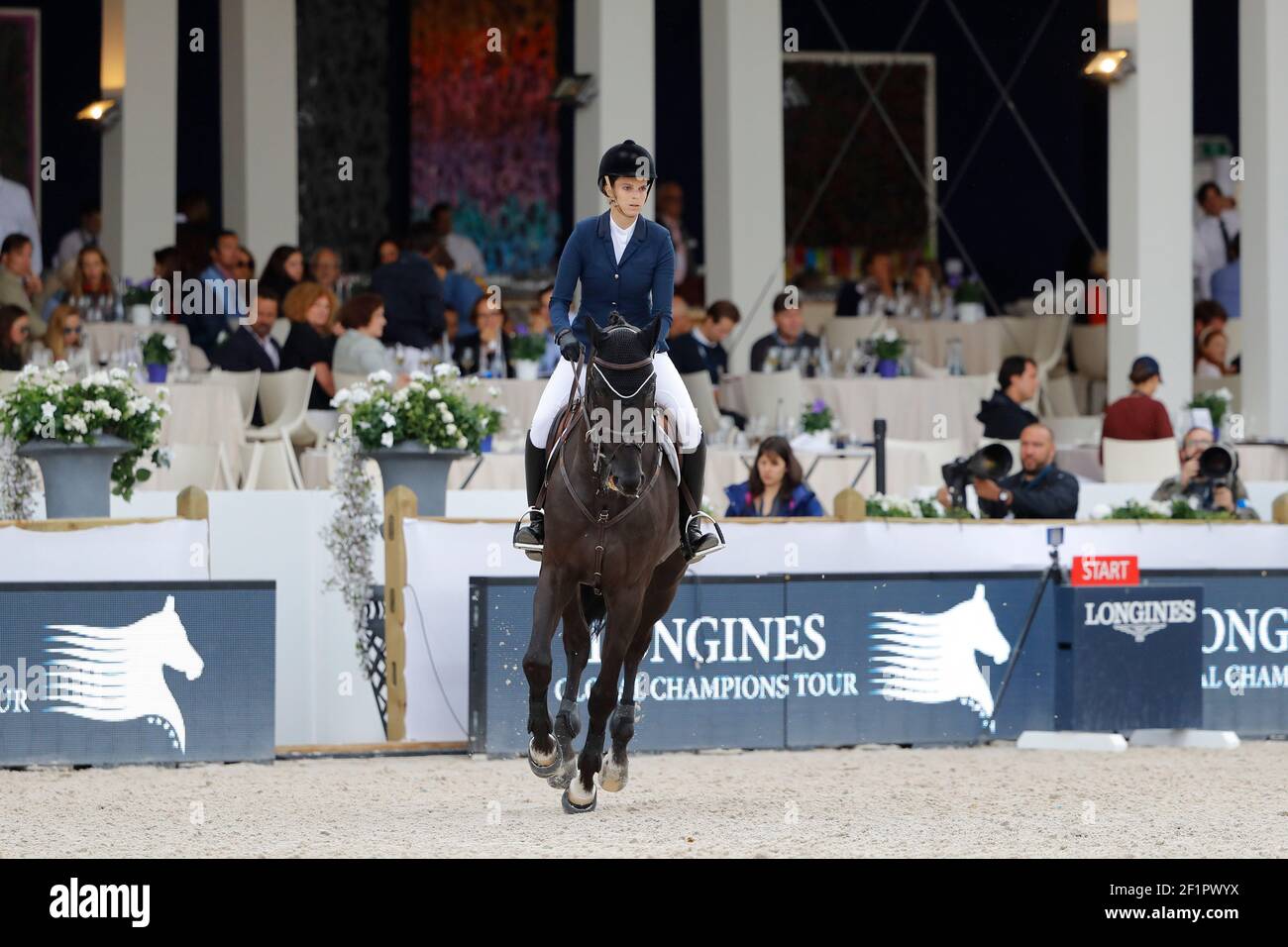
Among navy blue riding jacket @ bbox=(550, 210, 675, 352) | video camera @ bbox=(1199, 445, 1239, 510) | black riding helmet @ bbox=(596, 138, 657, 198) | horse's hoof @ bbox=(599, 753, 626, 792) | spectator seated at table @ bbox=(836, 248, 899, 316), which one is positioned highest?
spectator seated at table @ bbox=(836, 248, 899, 316)

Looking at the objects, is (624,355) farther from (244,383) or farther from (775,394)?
(775,394)

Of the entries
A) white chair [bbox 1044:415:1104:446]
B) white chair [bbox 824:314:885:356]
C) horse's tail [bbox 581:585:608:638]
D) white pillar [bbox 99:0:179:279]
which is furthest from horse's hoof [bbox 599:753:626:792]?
white pillar [bbox 99:0:179:279]

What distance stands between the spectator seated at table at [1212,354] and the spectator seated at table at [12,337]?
931cm

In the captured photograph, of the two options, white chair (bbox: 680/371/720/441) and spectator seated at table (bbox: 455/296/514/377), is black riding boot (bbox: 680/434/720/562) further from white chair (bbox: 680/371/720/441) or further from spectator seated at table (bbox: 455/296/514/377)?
spectator seated at table (bbox: 455/296/514/377)

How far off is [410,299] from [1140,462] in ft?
16.5

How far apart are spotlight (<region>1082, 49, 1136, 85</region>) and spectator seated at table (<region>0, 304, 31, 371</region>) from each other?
7768 mm

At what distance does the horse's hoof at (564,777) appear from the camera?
9820 millimetres

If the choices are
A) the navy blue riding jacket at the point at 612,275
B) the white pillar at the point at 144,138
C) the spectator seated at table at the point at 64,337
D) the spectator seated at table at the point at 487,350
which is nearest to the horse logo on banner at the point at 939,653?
the navy blue riding jacket at the point at 612,275

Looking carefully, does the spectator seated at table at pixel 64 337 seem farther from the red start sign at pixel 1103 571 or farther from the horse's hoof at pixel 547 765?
the horse's hoof at pixel 547 765

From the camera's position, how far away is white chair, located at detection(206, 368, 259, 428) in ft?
52.2

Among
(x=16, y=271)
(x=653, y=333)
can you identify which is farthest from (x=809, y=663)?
(x=16, y=271)

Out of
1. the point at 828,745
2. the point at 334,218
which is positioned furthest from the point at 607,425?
the point at 334,218

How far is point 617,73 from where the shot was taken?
17797 millimetres

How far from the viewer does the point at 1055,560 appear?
43.6 feet
